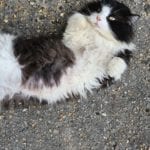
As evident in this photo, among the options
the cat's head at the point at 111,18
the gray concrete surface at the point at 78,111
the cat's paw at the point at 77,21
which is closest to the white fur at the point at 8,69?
the gray concrete surface at the point at 78,111

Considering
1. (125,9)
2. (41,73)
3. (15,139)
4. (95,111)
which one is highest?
(125,9)

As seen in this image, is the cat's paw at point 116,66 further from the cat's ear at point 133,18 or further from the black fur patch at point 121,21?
the cat's ear at point 133,18

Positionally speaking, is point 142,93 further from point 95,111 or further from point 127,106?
point 95,111

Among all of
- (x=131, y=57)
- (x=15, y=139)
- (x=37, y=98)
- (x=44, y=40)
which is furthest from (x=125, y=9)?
(x=15, y=139)

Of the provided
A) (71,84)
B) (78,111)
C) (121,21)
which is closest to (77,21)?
(121,21)

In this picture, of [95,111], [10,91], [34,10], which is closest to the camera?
[10,91]

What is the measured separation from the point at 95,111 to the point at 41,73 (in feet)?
1.66

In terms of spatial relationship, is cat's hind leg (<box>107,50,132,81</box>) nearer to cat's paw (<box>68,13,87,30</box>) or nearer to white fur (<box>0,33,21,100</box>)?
cat's paw (<box>68,13,87,30</box>)

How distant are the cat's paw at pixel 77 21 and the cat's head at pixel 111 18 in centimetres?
3

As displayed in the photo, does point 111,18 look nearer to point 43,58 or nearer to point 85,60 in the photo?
point 85,60

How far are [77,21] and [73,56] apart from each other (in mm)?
192

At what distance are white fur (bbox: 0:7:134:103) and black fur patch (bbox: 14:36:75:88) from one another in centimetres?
3

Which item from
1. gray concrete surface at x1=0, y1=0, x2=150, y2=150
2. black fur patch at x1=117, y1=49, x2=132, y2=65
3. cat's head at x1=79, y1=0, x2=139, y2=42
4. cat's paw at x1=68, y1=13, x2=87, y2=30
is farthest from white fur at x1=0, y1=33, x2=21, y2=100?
black fur patch at x1=117, y1=49, x2=132, y2=65

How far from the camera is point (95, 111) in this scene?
2877 mm
